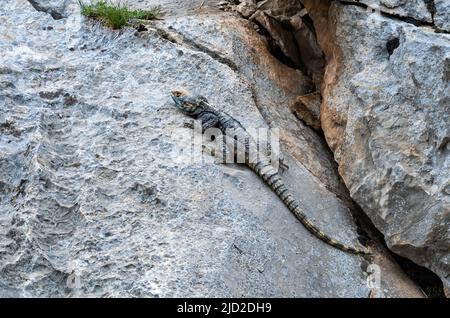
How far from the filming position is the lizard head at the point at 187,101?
657 centimetres

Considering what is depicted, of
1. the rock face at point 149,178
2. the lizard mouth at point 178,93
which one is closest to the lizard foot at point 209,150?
the rock face at point 149,178

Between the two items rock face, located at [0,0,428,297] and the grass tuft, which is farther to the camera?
the grass tuft

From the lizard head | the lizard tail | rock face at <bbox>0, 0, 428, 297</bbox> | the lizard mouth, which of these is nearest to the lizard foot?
rock face at <bbox>0, 0, 428, 297</bbox>

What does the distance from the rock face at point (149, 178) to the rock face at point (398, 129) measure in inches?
14.3

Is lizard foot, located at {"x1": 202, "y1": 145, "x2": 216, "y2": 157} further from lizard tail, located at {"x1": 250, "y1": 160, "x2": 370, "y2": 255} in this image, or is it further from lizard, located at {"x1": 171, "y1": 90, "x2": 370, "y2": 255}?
lizard tail, located at {"x1": 250, "y1": 160, "x2": 370, "y2": 255}

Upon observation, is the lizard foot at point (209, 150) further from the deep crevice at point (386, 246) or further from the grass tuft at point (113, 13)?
the grass tuft at point (113, 13)

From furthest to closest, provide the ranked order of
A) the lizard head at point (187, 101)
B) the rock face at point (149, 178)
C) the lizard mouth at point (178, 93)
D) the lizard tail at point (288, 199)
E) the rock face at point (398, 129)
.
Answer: the lizard mouth at point (178, 93) → the lizard head at point (187, 101) → the lizard tail at point (288, 199) → the rock face at point (398, 129) → the rock face at point (149, 178)

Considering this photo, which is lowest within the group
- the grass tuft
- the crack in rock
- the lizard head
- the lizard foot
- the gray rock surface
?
the lizard foot

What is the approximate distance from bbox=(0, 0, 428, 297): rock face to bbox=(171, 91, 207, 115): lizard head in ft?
0.37

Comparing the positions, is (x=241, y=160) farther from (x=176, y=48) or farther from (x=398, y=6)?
(x=398, y=6)

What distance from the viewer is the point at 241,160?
20.6 feet

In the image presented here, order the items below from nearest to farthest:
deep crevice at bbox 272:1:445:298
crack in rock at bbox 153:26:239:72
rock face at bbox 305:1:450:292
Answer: rock face at bbox 305:1:450:292 → deep crevice at bbox 272:1:445:298 → crack in rock at bbox 153:26:239:72

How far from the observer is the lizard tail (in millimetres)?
5805
